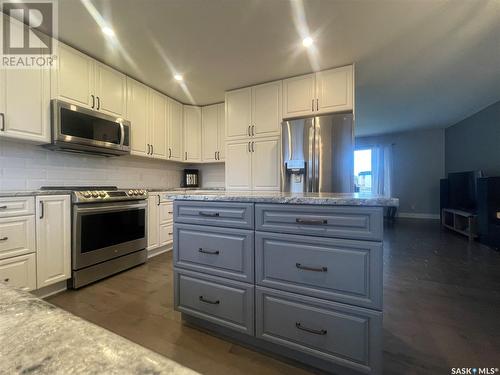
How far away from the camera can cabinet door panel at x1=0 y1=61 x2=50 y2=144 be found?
1.90 m

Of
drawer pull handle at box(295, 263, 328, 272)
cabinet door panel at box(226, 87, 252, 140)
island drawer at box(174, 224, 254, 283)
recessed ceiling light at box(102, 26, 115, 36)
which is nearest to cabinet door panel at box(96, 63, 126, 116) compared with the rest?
recessed ceiling light at box(102, 26, 115, 36)

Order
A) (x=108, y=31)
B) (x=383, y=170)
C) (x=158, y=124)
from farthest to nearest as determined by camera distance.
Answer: (x=383, y=170) → (x=158, y=124) → (x=108, y=31)

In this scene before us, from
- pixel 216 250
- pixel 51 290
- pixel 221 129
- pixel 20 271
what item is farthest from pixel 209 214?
pixel 221 129

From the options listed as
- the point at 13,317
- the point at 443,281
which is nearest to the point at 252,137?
the point at 443,281

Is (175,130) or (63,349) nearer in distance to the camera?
(63,349)

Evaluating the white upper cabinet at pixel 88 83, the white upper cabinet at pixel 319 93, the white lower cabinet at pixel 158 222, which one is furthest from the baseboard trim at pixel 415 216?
the white upper cabinet at pixel 88 83

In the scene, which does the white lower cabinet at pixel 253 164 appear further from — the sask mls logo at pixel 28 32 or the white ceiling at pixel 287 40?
the sask mls logo at pixel 28 32

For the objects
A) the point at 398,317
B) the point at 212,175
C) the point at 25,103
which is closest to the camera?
the point at 398,317

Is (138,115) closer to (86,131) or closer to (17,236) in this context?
(86,131)

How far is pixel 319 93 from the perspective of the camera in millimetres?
2816

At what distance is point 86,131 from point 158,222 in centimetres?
140

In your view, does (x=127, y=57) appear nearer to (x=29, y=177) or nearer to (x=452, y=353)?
(x=29, y=177)

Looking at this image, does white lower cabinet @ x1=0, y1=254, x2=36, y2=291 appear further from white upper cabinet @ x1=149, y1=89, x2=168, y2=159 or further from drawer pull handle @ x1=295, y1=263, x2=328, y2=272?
drawer pull handle @ x1=295, y1=263, x2=328, y2=272

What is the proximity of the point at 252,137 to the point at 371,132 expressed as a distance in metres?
4.96
